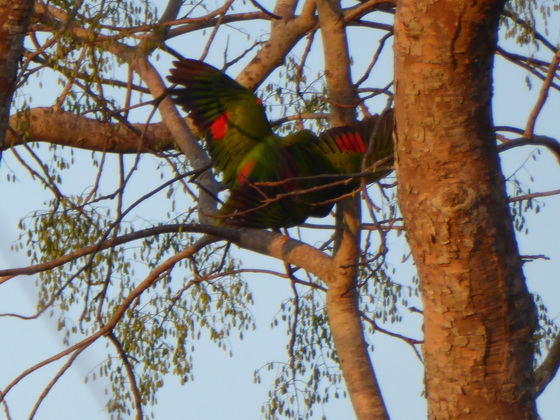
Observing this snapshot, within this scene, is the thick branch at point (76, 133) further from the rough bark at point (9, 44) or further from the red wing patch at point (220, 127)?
the rough bark at point (9, 44)

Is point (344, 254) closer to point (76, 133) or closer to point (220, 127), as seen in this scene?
point (220, 127)

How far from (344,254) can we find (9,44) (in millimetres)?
1357

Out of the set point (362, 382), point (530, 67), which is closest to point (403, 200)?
point (362, 382)

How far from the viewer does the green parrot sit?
3.14 metres

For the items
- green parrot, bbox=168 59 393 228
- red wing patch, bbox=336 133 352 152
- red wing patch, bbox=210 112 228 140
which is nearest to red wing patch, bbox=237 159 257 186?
green parrot, bbox=168 59 393 228

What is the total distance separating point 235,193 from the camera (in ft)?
10.3

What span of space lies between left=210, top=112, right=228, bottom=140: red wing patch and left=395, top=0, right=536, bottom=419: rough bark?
5.32 ft

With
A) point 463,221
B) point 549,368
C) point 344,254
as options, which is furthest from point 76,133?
point 463,221

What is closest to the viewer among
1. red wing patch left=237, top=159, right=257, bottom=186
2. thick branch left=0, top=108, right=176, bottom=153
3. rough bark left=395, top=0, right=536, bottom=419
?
rough bark left=395, top=0, right=536, bottom=419

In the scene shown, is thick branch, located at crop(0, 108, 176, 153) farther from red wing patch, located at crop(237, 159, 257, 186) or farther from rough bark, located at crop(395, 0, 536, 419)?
rough bark, located at crop(395, 0, 536, 419)

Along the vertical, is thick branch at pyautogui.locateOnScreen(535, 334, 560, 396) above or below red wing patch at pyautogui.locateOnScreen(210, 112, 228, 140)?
below

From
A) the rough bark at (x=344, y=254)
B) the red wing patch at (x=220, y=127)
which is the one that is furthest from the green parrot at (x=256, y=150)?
the rough bark at (x=344, y=254)

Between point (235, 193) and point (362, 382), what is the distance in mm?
889

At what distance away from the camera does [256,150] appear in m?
3.22
